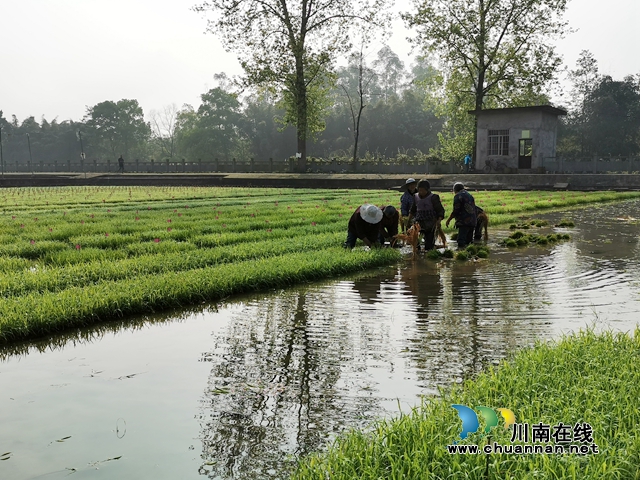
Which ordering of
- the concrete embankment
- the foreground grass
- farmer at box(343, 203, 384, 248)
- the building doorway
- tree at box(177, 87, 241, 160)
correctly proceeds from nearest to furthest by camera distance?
1. the foreground grass
2. farmer at box(343, 203, 384, 248)
3. the concrete embankment
4. the building doorway
5. tree at box(177, 87, 241, 160)

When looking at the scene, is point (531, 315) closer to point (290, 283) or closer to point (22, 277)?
point (290, 283)

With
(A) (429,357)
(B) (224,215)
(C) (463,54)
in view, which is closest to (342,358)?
(A) (429,357)

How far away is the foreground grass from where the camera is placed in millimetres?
2947

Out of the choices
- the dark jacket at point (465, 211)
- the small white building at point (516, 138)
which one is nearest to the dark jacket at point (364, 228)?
the dark jacket at point (465, 211)

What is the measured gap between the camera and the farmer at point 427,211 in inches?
446

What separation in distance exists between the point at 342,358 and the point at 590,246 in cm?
900

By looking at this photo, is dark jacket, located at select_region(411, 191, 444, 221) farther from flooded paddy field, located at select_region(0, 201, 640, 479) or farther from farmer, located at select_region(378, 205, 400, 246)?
flooded paddy field, located at select_region(0, 201, 640, 479)

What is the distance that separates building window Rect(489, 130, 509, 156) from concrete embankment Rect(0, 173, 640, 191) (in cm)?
399

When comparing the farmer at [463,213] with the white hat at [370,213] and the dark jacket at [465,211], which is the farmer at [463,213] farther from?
the white hat at [370,213]

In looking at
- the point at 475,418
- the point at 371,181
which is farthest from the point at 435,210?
the point at 371,181

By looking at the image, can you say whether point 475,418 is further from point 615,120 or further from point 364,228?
point 615,120

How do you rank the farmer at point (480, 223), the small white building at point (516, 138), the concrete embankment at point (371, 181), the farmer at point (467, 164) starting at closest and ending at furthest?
1. the farmer at point (480, 223)
2. the concrete embankment at point (371, 181)
3. the small white building at point (516, 138)
4. the farmer at point (467, 164)

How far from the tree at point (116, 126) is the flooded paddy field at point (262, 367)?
85.2 m

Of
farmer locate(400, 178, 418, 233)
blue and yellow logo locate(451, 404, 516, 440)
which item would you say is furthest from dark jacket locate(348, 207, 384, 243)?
blue and yellow logo locate(451, 404, 516, 440)
